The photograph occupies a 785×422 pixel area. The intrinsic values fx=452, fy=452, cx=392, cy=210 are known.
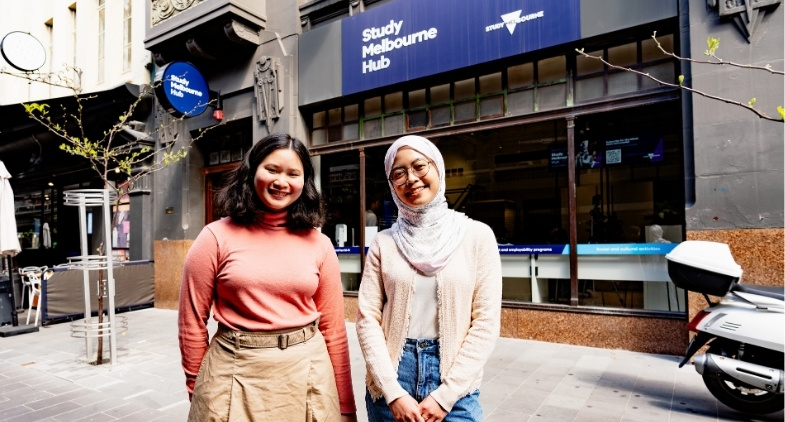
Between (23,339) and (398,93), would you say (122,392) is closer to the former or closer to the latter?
(23,339)

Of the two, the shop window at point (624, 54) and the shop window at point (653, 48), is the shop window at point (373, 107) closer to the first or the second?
the shop window at point (624, 54)

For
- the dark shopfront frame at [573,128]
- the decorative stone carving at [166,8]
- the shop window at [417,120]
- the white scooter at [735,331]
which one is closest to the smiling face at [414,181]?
the white scooter at [735,331]

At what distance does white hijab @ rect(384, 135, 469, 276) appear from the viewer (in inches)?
75.0

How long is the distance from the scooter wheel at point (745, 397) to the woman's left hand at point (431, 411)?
3378 millimetres

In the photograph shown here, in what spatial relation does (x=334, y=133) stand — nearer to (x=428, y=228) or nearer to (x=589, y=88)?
(x=589, y=88)

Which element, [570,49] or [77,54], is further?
[77,54]

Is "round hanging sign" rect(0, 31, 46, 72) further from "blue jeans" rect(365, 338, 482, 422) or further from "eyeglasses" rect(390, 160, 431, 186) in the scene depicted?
Answer: "blue jeans" rect(365, 338, 482, 422)

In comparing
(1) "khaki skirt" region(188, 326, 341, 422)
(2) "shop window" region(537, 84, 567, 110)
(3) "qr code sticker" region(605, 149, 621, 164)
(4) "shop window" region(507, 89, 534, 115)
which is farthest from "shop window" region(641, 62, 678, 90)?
(1) "khaki skirt" region(188, 326, 341, 422)

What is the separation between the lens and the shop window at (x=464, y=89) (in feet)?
23.8

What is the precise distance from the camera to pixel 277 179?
192 cm

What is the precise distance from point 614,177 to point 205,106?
811 cm

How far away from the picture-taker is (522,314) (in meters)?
6.61

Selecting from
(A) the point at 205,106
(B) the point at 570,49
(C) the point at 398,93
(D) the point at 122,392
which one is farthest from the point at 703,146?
(A) the point at 205,106

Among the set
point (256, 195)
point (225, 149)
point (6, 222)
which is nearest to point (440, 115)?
point (225, 149)
